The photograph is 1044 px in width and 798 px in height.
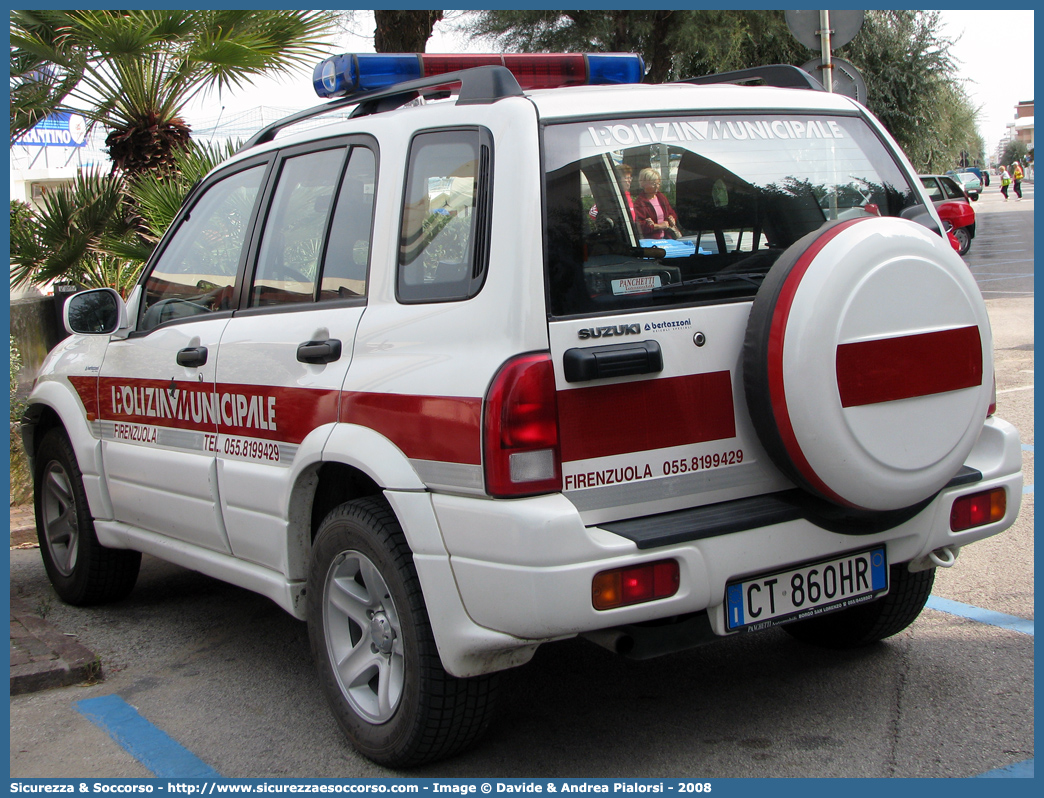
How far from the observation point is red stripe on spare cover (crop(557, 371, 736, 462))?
9.13 ft

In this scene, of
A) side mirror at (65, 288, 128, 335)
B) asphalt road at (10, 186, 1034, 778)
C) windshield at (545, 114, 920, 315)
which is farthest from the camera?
side mirror at (65, 288, 128, 335)

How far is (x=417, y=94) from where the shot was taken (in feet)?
11.3

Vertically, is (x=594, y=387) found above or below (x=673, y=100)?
below

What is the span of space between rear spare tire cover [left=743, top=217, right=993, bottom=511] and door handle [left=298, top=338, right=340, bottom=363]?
1.25 m

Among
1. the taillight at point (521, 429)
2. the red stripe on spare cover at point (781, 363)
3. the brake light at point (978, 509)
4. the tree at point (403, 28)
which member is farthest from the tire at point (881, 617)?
the tree at point (403, 28)

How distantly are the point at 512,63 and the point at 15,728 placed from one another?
2.96m

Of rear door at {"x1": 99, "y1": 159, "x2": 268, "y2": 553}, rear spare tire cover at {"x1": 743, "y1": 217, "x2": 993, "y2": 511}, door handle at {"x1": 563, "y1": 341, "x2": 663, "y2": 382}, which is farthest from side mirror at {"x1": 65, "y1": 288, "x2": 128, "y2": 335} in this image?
rear spare tire cover at {"x1": 743, "y1": 217, "x2": 993, "y2": 511}

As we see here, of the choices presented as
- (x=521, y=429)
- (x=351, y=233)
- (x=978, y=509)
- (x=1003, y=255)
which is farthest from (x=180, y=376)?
(x=1003, y=255)

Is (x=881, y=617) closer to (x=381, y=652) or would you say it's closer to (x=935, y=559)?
(x=935, y=559)

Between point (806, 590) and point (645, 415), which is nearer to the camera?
point (645, 415)

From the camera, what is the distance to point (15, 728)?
3.77 m

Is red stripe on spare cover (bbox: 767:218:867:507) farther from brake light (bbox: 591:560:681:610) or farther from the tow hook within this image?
the tow hook

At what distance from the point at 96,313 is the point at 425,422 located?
2245mm
